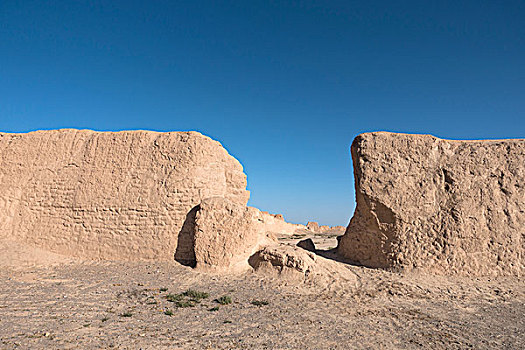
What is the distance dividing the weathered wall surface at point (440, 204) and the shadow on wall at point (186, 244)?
15.4ft

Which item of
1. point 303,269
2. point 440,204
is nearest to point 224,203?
point 303,269

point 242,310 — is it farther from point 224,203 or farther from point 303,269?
point 224,203

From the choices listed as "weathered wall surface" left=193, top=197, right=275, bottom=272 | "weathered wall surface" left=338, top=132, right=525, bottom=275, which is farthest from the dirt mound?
"weathered wall surface" left=338, top=132, right=525, bottom=275

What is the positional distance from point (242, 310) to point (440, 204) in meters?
5.85

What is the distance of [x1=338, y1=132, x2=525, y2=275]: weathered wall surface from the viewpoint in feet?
25.8

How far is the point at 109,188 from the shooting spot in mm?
9461

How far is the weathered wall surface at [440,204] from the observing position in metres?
7.88

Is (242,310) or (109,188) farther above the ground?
(109,188)

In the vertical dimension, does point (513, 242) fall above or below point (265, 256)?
above

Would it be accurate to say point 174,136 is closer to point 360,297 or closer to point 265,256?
point 265,256

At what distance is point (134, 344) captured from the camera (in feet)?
14.3

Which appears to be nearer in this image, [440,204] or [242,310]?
[242,310]

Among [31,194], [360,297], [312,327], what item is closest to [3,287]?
[31,194]

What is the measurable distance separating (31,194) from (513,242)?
13969 millimetres
